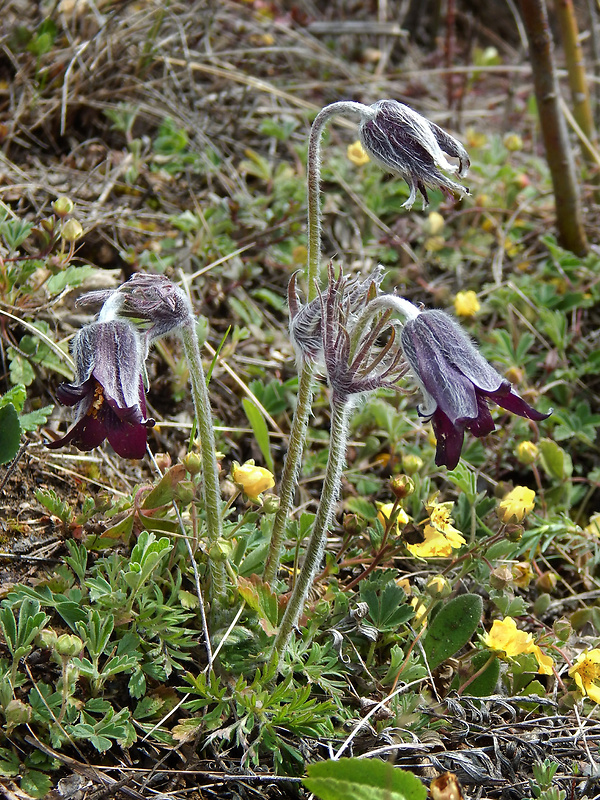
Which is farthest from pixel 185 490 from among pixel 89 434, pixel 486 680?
pixel 486 680

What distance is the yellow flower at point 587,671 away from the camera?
1860mm

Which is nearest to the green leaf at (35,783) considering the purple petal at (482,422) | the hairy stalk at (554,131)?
the purple petal at (482,422)

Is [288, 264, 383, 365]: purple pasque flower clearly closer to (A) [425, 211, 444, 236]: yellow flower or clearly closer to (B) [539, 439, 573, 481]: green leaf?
(B) [539, 439, 573, 481]: green leaf

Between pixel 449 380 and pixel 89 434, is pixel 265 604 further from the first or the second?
pixel 449 380

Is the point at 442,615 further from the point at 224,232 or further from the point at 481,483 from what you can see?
the point at 224,232

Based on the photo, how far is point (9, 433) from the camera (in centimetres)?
189

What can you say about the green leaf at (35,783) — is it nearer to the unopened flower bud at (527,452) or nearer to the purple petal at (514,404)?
the purple petal at (514,404)

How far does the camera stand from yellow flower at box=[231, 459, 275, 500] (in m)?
1.85

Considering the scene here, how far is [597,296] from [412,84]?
2.05 metres

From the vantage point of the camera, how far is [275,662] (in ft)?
5.55

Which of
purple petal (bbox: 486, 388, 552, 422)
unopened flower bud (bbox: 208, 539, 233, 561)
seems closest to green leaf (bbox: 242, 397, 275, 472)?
unopened flower bud (bbox: 208, 539, 233, 561)

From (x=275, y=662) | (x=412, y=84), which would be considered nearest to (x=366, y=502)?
(x=275, y=662)

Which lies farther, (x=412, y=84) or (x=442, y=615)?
(x=412, y=84)

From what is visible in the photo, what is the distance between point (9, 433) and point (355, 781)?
1.13m
